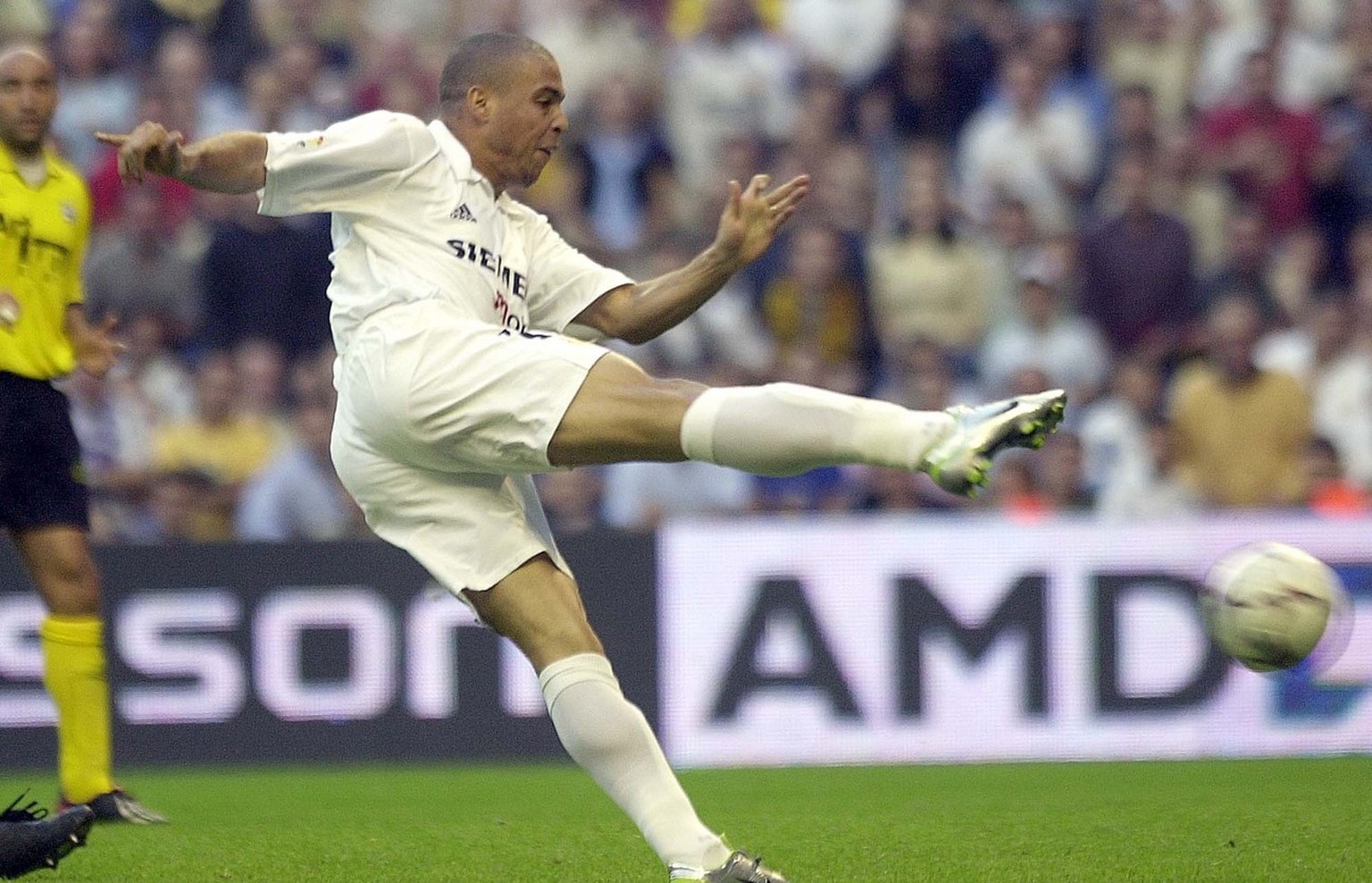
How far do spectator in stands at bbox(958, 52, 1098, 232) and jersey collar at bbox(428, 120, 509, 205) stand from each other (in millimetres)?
7125

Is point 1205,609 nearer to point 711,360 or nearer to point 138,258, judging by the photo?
point 711,360

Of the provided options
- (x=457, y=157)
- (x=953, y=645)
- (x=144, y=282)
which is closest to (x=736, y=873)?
(x=457, y=157)

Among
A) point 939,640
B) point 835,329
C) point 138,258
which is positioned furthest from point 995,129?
point 138,258

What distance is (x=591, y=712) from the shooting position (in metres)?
5.34

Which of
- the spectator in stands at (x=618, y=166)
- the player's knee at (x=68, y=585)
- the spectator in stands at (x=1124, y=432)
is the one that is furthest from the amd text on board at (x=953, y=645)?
the player's knee at (x=68, y=585)

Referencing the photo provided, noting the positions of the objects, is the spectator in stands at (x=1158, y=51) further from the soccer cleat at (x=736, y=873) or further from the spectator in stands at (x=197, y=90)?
the soccer cleat at (x=736, y=873)

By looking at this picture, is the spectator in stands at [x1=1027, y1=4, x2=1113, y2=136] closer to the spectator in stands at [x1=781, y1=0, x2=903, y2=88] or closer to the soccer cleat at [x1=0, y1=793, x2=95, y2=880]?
the spectator in stands at [x1=781, y1=0, x2=903, y2=88]

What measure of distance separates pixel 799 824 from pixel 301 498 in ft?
14.6

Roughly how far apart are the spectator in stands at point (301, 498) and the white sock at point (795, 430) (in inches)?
240

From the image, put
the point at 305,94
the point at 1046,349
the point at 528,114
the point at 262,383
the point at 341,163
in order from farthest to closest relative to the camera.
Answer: the point at 305,94
the point at 1046,349
the point at 262,383
the point at 528,114
the point at 341,163

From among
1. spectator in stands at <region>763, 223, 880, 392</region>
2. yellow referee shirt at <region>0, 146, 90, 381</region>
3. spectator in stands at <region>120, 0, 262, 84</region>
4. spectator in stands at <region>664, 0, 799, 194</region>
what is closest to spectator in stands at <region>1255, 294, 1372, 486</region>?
spectator in stands at <region>763, 223, 880, 392</region>

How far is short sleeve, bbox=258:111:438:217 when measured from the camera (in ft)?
17.8

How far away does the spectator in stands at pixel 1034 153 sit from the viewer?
12.5 metres

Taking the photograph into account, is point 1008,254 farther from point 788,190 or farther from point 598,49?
point 788,190
